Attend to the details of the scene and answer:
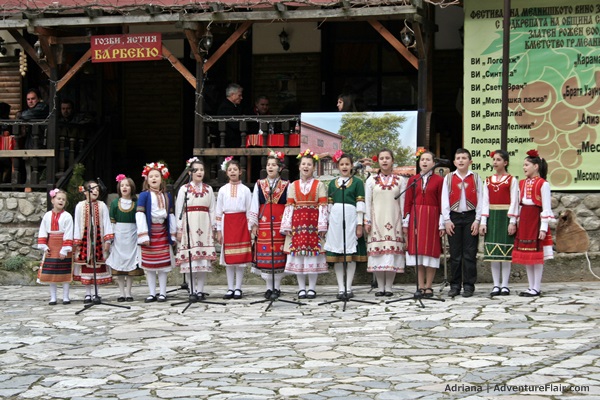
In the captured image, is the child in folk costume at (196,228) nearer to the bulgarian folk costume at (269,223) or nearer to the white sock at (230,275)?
the white sock at (230,275)

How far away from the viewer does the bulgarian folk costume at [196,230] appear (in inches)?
521

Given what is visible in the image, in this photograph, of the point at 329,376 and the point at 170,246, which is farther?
the point at 170,246

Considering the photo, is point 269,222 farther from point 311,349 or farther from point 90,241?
point 311,349

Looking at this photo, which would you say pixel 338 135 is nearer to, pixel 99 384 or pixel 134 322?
pixel 134 322

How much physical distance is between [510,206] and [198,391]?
5.78m

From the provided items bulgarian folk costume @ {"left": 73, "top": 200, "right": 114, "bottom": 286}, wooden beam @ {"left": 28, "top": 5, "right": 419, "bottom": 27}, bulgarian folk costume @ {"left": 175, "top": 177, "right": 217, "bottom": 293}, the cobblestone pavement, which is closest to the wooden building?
wooden beam @ {"left": 28, "top": 5, "right": 419, "bottom": 27}

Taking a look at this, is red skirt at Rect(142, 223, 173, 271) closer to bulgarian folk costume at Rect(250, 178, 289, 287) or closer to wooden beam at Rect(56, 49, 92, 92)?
bulgarian folk costume at Rect(250, 178, 289, 287)

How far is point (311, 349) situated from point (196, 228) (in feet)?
13.7

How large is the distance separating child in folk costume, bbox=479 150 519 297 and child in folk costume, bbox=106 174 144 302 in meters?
4.27

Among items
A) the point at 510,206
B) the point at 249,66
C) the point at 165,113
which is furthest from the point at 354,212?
the point at 165,113

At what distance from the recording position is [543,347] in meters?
9.19

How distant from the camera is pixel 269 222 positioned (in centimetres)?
1308

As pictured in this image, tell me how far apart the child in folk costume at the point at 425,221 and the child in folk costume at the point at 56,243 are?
4.17 meters

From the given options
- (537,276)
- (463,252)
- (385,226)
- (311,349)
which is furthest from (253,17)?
(311,349)
